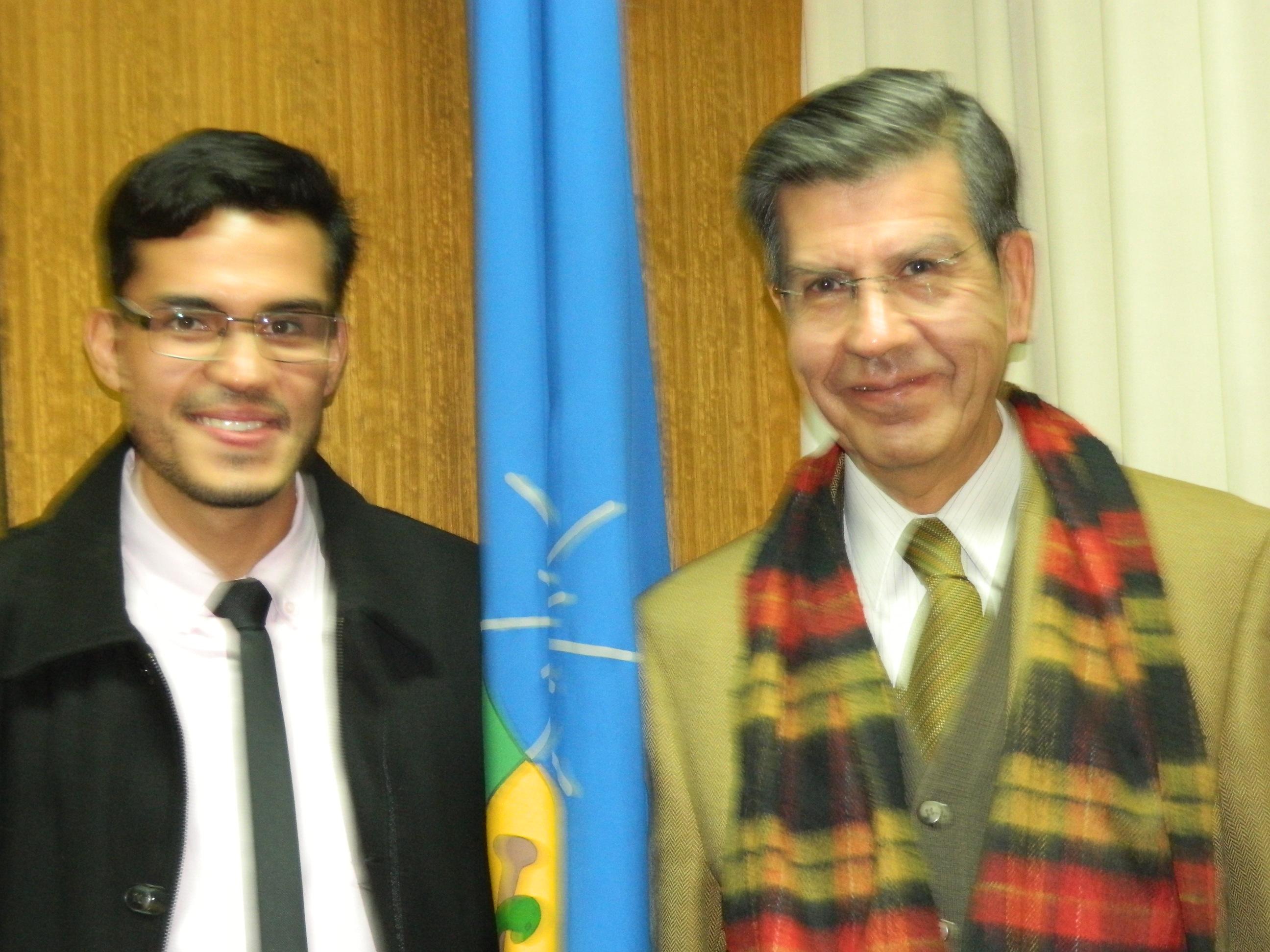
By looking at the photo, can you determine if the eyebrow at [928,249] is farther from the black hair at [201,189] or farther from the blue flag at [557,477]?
the black hair at [201,189]

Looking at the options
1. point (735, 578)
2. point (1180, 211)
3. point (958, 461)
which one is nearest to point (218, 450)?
point (735, 578)

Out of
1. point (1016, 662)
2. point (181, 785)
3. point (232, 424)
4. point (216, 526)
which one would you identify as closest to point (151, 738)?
point (181, 785)

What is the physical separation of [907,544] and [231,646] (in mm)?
844

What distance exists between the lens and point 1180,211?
6.91 feet

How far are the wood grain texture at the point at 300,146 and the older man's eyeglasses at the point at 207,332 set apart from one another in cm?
22

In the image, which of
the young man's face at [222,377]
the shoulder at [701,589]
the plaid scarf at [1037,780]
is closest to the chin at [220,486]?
the young man's face at [222,377]

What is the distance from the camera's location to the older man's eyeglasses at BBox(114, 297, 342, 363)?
5.71ft

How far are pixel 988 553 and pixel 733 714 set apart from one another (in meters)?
0.37

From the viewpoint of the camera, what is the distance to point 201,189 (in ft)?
5.78

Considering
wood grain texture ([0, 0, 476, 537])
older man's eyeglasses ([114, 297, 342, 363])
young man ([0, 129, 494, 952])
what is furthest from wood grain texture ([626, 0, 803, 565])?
older man's eyeglasses ([114, 297, 342, 363])

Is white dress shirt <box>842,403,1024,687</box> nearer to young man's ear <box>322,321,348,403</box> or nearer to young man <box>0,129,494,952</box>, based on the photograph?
young man <box>0,129,494,952</box>

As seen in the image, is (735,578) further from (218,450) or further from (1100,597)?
(218,450)

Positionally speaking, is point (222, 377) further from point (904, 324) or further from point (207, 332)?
point (904, 324)

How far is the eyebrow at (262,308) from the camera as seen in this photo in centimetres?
174
